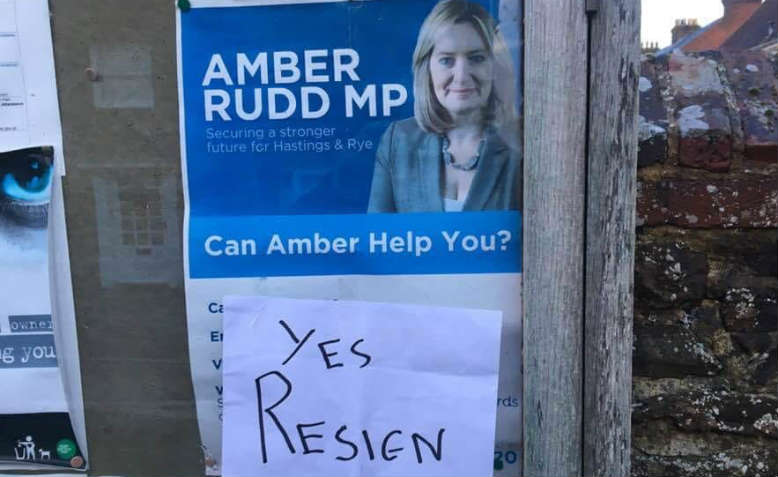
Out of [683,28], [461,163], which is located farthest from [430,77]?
[683,28]

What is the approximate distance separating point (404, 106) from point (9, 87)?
849 mm

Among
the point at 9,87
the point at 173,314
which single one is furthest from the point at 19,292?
the point at 9,87

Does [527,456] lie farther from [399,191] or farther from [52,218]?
[52,218]

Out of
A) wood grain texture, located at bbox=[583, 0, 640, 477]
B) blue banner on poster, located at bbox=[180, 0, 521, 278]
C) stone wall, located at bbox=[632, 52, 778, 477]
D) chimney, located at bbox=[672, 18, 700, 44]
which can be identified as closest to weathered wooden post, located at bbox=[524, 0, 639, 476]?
wood grain texture, located at bbox=[583, 0, 640, 477]

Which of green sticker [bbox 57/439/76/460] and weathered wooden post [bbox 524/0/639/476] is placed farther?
green sticker [bbox 57/439/76/460]

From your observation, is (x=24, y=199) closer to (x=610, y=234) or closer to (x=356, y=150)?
(x=356, y=150)

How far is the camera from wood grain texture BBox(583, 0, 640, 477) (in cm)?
130

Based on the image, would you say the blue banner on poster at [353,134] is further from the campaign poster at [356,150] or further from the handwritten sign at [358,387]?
the handwritten sign at [358,387]

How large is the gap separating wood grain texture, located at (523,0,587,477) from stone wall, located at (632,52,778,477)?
387mm

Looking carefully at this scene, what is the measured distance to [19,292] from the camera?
1.55 m

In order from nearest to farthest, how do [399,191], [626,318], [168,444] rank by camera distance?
[626,318], [399,191], [168,444]

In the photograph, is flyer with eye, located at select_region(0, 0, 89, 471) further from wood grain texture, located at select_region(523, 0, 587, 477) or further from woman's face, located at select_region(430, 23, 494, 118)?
wood grain texture, located at select_region(523, 0, 587, 477)

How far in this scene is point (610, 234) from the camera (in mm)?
1346

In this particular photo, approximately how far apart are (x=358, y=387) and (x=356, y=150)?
514mm
